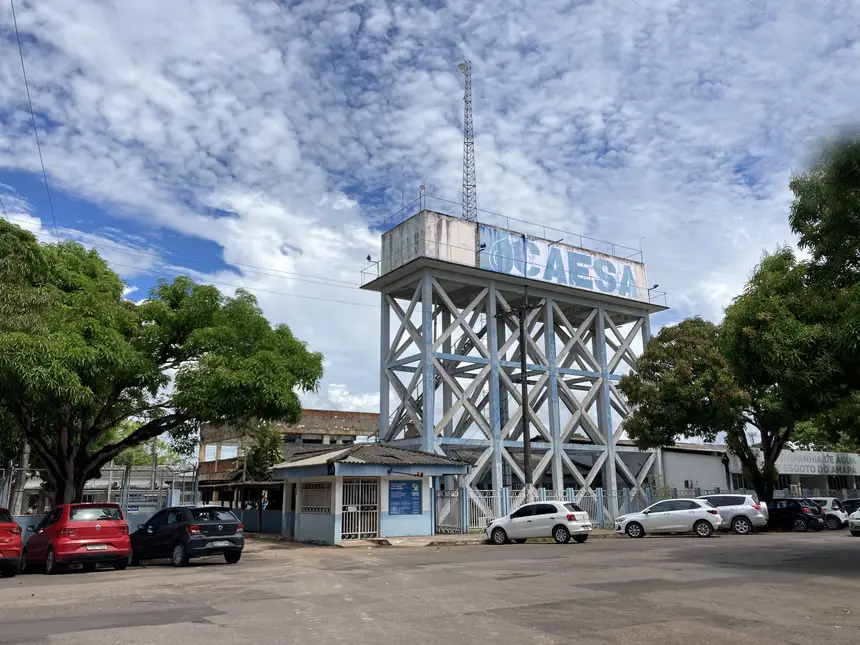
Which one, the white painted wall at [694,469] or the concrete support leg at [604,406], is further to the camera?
the white painted wall at [694,469]

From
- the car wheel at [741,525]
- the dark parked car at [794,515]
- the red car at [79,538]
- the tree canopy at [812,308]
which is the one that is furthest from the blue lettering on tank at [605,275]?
the red car at [79,538]

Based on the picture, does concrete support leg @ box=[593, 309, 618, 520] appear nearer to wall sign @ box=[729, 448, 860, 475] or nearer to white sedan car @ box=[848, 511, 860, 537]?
wall sign @ box=[729, 448, 860, 475]

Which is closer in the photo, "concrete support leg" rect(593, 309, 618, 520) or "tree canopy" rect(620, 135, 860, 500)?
"tree canopy" rect(620, 135, 860, 500)

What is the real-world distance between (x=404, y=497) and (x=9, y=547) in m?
14.4

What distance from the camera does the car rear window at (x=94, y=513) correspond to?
16066mm

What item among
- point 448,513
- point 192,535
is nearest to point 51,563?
point 192,535

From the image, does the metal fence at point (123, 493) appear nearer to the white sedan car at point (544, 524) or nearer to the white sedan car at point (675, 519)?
the white sedan car at point (544, 524)

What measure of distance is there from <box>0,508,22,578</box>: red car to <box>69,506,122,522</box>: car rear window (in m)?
A: 1.21

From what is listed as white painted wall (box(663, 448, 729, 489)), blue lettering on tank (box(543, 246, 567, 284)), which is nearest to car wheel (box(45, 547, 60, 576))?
blue lettering on tank (box(543, 246, 567, 284))

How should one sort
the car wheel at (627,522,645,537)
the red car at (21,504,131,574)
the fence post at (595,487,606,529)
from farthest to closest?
the fence post at (595,487,606,529), the car wheel at (627,522,645,537), the red car at (21,504,131,574)

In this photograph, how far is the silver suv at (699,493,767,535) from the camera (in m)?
27.7

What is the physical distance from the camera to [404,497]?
87.6ft

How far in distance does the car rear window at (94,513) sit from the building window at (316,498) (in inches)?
390

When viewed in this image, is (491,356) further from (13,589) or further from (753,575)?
(13,589)
